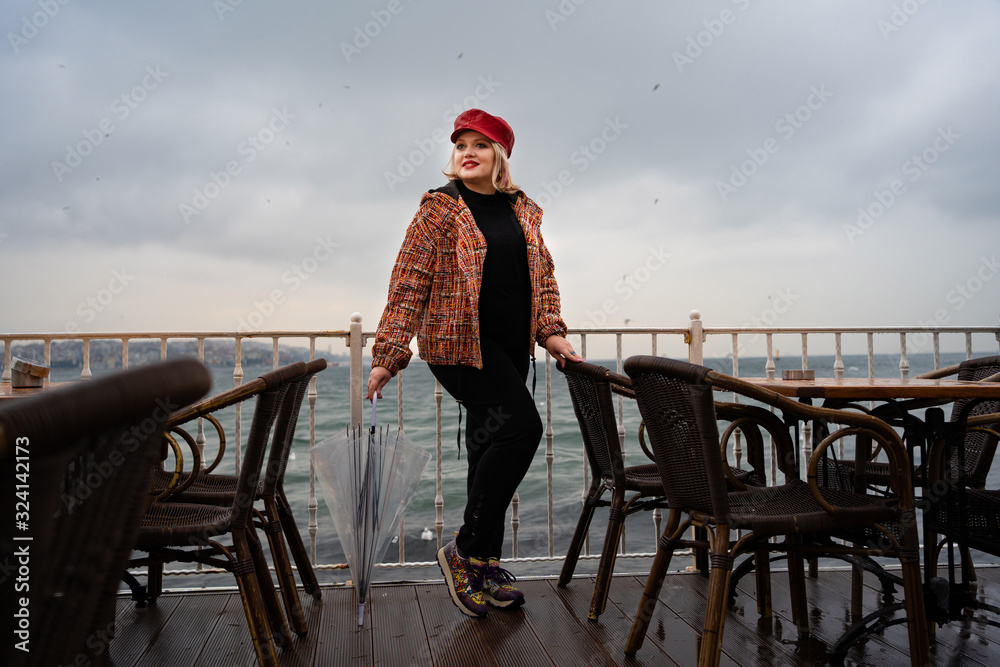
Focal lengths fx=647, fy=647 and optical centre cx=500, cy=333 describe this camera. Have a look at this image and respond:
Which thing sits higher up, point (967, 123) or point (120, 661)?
point (967, 123)

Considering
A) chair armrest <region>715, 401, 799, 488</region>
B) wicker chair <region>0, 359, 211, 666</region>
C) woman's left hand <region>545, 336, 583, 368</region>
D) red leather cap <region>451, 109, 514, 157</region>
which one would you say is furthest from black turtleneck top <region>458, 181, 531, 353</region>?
wicker chair <region>0, 359, 211, 666</region>

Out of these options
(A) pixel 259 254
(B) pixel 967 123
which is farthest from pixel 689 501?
(A) pixel 259 254

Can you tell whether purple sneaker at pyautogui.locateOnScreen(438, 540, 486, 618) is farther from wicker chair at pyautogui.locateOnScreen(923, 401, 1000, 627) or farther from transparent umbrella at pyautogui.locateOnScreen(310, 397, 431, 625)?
wicker chair at pyautogui.locateOnScreen(923, 401, 1000, 627)

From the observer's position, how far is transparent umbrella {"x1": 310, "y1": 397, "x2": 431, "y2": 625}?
250cm

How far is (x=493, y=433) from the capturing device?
2.54m

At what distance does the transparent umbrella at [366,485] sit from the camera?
2.50 metres

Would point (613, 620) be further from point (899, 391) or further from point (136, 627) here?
point (136, 627)

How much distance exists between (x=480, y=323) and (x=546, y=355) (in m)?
0.51

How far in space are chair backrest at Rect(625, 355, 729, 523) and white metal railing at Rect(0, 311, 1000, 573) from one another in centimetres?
106

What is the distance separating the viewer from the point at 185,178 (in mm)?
11461

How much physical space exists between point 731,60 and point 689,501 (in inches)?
200

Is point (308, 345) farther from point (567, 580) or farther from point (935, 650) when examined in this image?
point (935, 650)

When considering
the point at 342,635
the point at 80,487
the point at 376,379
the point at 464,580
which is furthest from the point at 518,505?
the point at 80,487

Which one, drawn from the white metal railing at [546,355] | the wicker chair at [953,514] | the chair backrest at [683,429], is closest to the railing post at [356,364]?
the white metal railing at [546,355]
